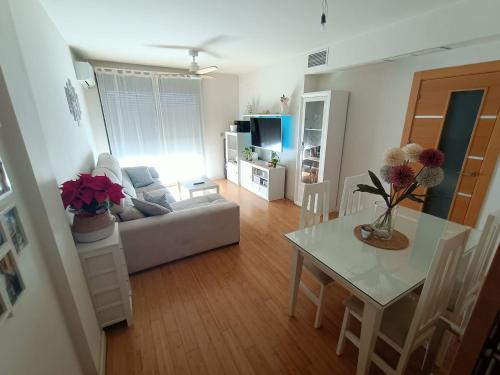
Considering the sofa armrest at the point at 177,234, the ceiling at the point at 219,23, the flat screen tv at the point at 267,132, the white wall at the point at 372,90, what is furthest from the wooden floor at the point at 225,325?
the ceiling at the point at 219,23

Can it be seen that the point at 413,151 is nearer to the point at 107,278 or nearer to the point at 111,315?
the point at 107,278

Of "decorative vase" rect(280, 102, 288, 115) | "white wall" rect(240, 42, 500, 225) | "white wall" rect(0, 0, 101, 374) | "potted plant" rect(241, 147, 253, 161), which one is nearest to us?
"white wall" rect(0, 0, 101, 374)

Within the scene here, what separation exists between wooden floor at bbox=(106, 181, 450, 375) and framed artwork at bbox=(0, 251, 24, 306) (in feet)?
3.36

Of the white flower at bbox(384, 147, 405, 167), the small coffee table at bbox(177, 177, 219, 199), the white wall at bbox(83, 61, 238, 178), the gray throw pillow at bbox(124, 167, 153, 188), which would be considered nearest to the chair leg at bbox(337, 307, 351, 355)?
the white flower at bbox(384, 147, 405, 167)

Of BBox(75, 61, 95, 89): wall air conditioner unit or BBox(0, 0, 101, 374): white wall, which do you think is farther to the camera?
BBox(75, 61, 95, 89): wall air conditioner unit

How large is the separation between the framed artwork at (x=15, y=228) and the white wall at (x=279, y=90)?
358cm

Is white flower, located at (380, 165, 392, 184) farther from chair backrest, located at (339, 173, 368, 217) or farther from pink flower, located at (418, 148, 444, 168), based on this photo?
chair backrest, located at (339, 173, 368, 217)

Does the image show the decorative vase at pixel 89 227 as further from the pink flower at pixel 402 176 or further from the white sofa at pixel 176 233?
the pink flower at pixel 402 176

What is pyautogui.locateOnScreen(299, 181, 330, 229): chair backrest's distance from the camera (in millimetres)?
1826

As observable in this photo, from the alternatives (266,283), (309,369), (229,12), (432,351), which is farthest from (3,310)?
(229,12)

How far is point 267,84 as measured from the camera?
4352 mm

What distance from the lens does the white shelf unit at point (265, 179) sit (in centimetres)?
411

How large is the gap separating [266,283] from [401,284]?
49.0 inches

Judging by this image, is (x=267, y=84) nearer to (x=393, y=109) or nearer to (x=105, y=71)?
(x=393, y=109)
